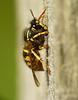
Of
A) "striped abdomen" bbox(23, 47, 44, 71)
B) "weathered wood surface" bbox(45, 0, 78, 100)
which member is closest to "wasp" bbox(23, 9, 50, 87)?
"striped abdomen" bbox(23, 47, 44, 71)

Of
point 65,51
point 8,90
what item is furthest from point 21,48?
point 8,90

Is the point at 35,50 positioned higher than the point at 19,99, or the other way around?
the point at 35,50

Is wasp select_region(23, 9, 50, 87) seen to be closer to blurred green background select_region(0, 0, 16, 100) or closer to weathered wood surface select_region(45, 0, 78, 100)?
weathered wood surface select_region(45, 0, 78, 100)

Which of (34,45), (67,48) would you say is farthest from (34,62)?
(67,48)

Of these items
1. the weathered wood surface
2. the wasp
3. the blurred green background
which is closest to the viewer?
the weathered wood surface

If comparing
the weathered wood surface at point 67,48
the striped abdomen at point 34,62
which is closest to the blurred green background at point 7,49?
the striped abdomen at point 34,62

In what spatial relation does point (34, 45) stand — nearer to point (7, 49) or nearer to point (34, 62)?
point (34, 62)

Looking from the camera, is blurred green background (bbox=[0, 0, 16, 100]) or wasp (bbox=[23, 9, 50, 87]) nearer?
wasp (bbox=[23, 9, 50, 87])

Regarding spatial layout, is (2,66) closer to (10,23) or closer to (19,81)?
(19,81)
